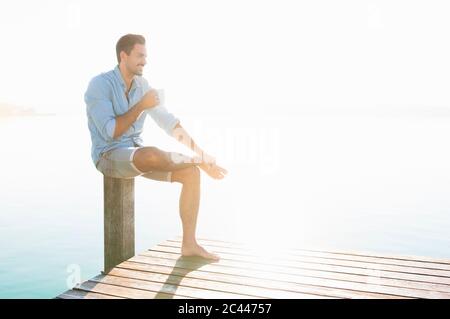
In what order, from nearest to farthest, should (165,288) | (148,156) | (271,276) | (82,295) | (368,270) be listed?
(82,295) → (165,288) → (271,276) → (148,156) → (368,270)

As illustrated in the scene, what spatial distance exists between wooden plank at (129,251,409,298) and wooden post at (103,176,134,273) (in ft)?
0.49

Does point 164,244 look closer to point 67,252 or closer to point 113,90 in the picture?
point 113,90

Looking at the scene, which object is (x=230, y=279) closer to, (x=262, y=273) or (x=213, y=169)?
(x=262, y=273)

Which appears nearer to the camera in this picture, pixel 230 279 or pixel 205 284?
pixel 205 284

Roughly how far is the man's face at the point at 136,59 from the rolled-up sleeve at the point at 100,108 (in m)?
0.29

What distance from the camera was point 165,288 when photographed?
3.86m

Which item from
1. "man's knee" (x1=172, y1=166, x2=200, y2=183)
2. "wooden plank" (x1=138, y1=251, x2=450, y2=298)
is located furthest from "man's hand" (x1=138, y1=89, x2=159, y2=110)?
"wooden plank" (x1=138, y1=251, x2=450, y2=298)

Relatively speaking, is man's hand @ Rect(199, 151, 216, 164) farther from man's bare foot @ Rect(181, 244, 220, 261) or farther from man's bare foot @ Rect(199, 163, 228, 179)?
man's bare foot @ Rect(181, 244, 220, 261)

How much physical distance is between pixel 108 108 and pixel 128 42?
24.7 inches

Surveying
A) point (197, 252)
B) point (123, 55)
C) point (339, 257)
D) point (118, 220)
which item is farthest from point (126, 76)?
point (339, 257)

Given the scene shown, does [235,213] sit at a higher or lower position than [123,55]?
lower
